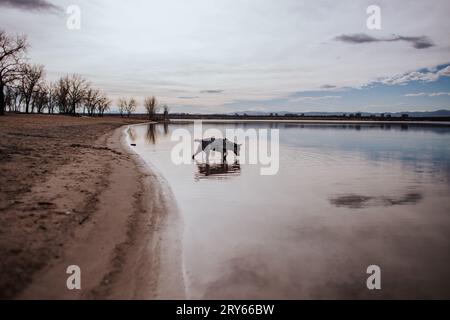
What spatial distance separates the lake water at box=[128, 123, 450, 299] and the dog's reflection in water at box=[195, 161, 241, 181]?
0.27m

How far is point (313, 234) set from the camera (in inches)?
326

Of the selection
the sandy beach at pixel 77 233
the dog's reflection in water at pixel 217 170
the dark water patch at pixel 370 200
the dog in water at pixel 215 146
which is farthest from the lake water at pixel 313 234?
the dog in water at pixel 215 146

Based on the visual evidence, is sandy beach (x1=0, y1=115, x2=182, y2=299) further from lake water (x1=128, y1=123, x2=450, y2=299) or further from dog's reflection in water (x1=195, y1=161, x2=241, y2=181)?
dog's reflection in water (x1=195, y1=161, x2=241, y2=181)

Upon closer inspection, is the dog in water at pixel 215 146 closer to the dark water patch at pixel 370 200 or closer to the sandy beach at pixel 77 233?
the sandy beach at pixel 77 233

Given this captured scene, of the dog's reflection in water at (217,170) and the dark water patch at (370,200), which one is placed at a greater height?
the dog's reflection in water at (217,170)

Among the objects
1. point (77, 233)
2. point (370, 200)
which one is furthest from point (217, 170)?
point (77, 233)

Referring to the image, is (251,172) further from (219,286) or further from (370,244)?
(219,286)

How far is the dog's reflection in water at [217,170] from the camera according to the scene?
16.7m

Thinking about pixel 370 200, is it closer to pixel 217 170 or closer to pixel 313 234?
pixel 313 234

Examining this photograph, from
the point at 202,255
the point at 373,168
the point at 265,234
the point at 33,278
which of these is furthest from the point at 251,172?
the point at 33,278

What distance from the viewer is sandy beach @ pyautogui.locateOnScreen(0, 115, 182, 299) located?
535 cm

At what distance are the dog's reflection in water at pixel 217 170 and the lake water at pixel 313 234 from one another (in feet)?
0.89
